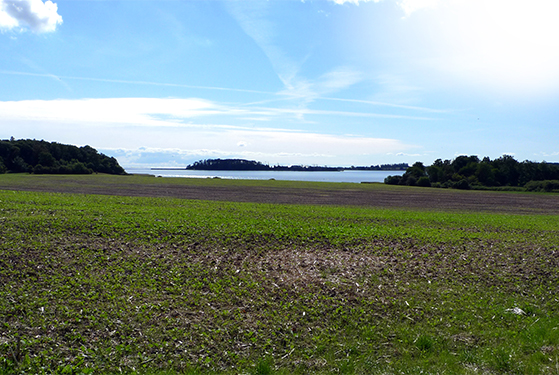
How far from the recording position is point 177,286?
1120cm

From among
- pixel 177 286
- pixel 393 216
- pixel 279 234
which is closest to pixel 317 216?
pixel 393 216

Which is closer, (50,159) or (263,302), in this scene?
(263,302)

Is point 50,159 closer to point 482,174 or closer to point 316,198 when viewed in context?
point 316,198

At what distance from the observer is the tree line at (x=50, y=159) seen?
114562mm

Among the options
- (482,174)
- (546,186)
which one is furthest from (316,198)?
(482,174)

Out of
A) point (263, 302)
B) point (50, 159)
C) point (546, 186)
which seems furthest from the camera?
point (50, 159)

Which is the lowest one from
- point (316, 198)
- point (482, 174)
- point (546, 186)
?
point (316, 198)

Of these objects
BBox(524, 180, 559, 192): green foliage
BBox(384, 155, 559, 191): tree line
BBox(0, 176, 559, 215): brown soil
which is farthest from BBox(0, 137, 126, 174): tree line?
BBox(524, 180, 559, 192): green foliage

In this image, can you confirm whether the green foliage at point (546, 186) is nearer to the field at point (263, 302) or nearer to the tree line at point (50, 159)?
the field at point (263, 302)

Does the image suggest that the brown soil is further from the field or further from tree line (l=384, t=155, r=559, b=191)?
tree line (l=384, t=155, r=559, b=191)

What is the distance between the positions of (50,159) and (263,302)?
12889 centimetres

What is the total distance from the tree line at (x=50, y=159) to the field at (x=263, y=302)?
11180cm

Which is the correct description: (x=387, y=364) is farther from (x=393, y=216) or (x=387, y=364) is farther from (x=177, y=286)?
(x=393, y=216)

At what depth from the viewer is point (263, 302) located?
10547 millimetres
